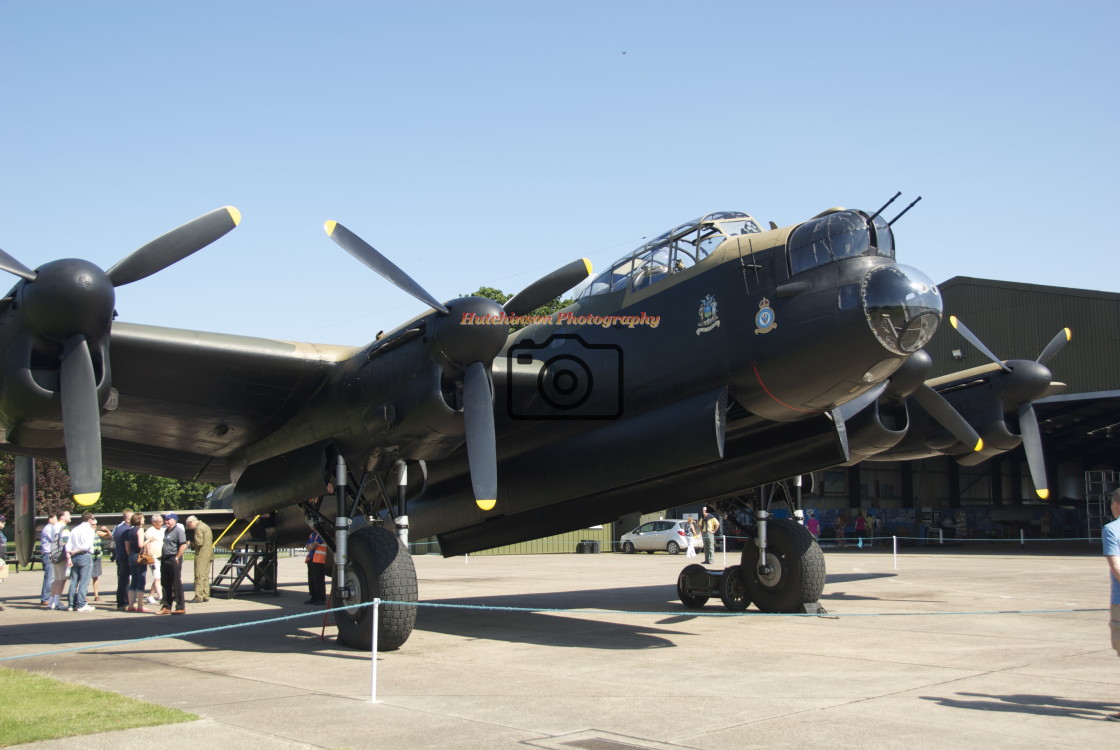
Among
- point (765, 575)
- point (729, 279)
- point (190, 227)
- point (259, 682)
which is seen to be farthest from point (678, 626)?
point (190, 227)

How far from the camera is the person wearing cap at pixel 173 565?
15.8 m

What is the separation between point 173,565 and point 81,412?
7.60 metres

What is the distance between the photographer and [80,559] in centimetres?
1698

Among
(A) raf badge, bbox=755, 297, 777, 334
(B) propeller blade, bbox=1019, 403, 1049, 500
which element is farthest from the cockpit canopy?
(B) propeller blade, bbox=1019, 403, 1049, 500

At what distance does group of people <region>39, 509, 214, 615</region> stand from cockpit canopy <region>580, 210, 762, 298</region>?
932cm

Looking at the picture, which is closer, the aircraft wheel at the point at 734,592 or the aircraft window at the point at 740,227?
the aircraft window at the point at 740,227

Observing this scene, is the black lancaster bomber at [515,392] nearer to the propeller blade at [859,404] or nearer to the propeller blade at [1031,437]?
the propeller blade at [859,404]

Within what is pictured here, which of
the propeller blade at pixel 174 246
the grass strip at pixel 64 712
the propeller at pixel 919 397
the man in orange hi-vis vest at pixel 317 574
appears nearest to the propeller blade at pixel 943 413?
the propeller at pixel 919 397

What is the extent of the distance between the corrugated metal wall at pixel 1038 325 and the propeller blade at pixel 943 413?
25.9 metres

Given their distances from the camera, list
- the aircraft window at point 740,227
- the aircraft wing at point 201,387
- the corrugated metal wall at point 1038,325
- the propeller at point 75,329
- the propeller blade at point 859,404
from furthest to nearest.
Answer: the corrugated metal wall at point 1038,325 < the propeller blade at point 859,404 < the aircraft window at point 740,227 < the aircraft wing at point 201,387 < the propeller at point 75,329

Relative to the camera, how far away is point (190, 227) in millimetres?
10414

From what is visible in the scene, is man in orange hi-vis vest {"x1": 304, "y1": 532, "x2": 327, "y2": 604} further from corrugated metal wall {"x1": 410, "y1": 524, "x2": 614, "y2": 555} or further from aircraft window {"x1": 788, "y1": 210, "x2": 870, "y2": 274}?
corrugated metal wall {"x1": 410, "y1": 524, "x2": 614, "y2": 555}

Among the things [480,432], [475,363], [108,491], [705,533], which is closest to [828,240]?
[475,363]

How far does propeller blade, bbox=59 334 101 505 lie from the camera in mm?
9227
